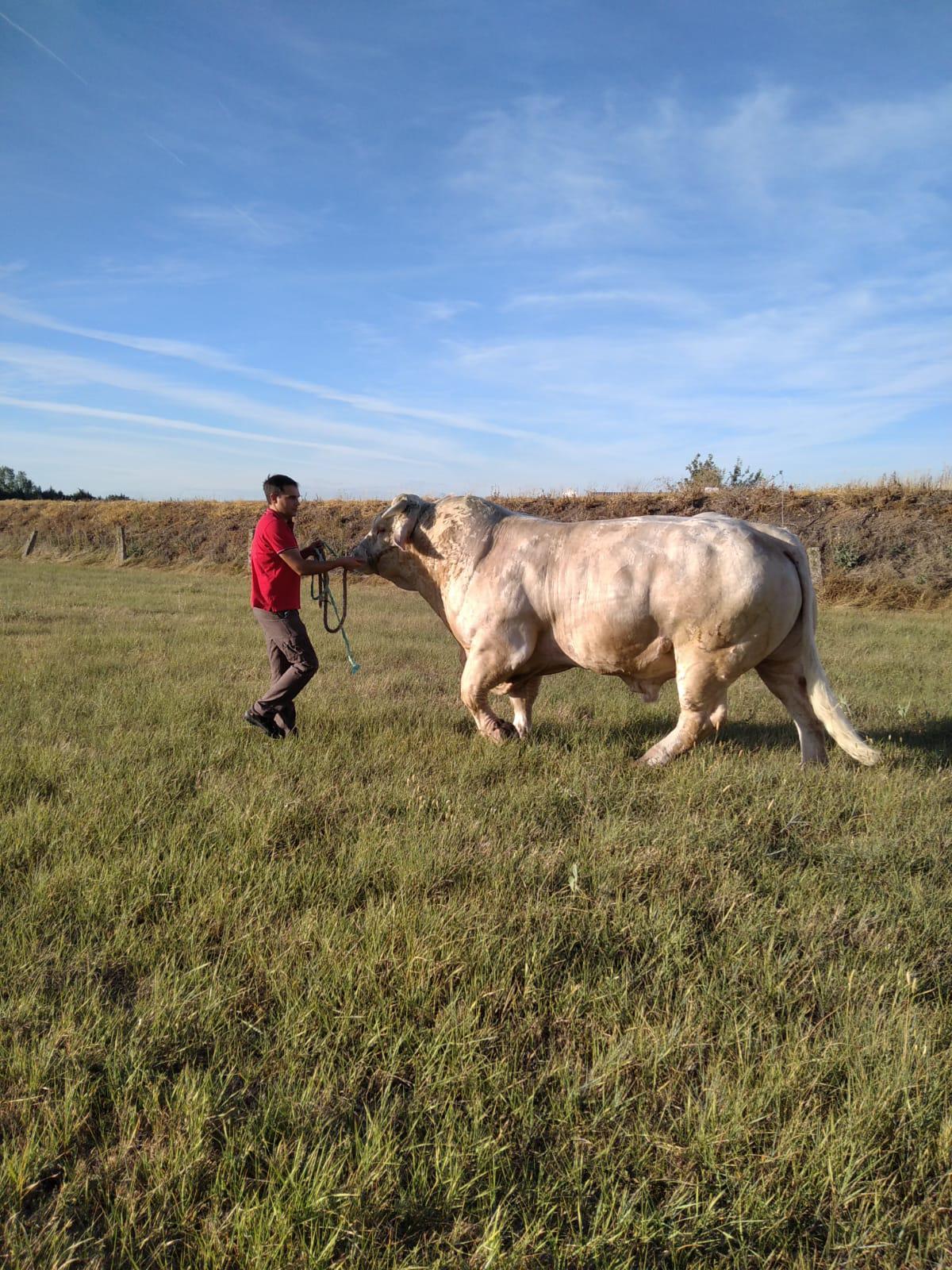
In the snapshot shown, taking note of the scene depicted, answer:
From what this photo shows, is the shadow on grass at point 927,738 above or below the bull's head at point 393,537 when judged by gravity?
below

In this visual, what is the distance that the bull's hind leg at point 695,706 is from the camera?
5266 millimetres

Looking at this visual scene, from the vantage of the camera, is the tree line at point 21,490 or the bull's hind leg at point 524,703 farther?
the tree line at point 21,490

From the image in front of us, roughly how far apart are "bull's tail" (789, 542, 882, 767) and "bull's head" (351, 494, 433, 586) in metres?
2.97

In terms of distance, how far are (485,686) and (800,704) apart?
2351mm

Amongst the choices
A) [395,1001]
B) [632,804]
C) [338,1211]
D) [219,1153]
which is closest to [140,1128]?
[219,1153]

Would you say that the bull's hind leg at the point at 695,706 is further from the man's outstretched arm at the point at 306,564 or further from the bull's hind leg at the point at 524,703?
the man's outstretched arm at the point at 306,564

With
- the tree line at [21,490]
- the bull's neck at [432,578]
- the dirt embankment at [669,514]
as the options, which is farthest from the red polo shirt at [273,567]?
the tree line at [21,490]

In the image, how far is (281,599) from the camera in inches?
247

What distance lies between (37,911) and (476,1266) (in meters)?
2.34

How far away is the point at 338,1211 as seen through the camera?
193 cm

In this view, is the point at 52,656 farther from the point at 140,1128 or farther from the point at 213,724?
the point at 140,1128

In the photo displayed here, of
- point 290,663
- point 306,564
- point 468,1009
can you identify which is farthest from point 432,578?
point 468,1009

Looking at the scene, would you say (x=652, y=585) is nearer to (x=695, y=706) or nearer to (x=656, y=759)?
(x=695, y=706)

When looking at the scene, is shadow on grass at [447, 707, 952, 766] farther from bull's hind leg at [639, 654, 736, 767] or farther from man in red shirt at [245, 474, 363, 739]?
man in red shirt at [245, 474, 363, 739]
